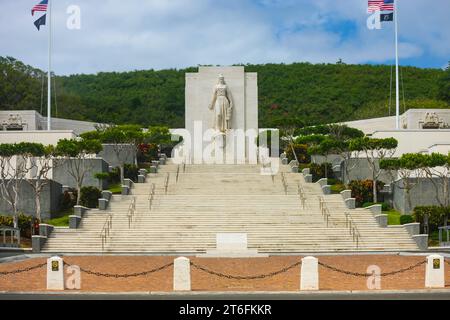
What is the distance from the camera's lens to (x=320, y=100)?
87688mm

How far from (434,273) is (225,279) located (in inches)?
238

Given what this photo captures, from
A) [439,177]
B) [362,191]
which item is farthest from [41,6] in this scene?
[439,177]

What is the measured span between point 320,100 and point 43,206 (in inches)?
2152

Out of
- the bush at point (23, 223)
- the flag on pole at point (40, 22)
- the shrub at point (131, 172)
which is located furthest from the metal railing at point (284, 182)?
the flag on pole at point (40, 22)

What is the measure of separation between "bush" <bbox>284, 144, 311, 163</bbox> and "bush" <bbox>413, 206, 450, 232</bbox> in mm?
16979

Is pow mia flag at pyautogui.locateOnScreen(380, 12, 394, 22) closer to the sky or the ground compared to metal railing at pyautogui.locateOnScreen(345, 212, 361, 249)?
closer to the sky

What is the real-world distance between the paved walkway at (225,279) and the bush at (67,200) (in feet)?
36.2

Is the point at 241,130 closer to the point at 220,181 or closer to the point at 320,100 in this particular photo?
the point at 220,181

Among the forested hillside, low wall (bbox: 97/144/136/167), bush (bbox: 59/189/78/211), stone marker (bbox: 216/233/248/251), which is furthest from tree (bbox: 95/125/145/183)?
the forested hillside

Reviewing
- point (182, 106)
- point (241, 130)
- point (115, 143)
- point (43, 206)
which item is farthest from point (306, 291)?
point (182, 106)

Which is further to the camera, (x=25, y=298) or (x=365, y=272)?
(x=365, y=272)

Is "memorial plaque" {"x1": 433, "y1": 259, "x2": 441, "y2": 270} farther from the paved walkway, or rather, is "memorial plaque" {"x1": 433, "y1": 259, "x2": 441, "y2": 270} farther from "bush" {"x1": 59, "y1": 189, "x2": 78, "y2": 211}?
"bush" {"x1": 59, "y1": 189, "x2": 78, "y2": 211}

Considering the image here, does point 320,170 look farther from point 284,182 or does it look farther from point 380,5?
point 380,5

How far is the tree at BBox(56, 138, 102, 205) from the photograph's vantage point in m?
39.7
